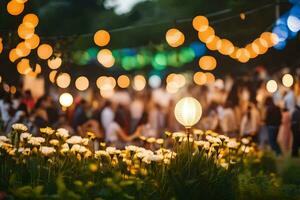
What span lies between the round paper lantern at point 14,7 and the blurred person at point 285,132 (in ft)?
22.2

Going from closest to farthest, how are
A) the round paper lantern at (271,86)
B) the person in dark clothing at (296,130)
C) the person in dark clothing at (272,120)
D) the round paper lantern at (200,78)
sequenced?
1. the person in dark clothing at (296,130)
2. the person in dark clothing at (272,120)
3. the round paper lantern at (271,86)
4. the round paper lantern at (200,78)

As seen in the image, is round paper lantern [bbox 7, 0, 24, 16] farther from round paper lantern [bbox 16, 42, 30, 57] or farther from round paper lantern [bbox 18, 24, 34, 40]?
round paper lantern [bbox 16, 42, 30, 57]

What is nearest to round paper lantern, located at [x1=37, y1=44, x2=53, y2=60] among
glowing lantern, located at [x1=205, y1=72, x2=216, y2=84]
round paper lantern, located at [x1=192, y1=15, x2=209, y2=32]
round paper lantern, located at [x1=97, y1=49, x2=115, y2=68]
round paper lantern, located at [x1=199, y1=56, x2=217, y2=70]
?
round paper lantern, located at [x1=192, y1=15, x2=209, y2=32]

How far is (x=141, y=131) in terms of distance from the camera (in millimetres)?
16484

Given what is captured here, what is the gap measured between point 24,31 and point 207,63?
14315 millimetres

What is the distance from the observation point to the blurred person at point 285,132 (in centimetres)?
1554

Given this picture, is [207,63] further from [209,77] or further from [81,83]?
[81,83]

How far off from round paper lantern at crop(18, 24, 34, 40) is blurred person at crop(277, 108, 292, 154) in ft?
20.9

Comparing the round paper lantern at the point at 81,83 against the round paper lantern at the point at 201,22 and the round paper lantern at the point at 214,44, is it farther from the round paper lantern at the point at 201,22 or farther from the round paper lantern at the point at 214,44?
the round paper lantern at the point at 201,22

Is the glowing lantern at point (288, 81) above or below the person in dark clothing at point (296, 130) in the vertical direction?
above

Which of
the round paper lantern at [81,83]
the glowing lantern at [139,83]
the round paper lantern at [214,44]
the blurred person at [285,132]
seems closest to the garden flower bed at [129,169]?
the blurred person at [285,132]

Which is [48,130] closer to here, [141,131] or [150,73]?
[141,131]

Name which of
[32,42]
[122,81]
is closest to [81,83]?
[122,81]

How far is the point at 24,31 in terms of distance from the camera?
43.0ft
